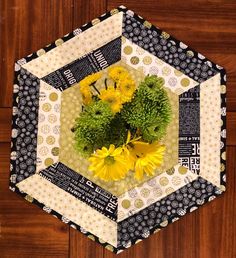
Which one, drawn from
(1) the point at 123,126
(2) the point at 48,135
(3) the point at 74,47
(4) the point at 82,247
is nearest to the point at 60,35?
(3) the point at 74,47

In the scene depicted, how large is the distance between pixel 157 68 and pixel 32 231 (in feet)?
1.30

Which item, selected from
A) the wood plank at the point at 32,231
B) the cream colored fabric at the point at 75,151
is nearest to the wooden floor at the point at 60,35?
the wood plank at the point at 32,231

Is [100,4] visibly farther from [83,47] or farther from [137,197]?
[137,197]

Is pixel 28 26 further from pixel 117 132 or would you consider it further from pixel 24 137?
pixel 117 132

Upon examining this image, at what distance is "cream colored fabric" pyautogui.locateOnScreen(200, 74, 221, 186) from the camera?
3.36 feet

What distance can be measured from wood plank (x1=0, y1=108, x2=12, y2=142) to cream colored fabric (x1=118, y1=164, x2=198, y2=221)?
25 cm

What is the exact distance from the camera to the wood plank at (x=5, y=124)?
101 centimetres

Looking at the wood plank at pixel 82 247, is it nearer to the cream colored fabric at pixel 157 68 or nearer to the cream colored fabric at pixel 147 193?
the cream colored fabric at pixel 147 193

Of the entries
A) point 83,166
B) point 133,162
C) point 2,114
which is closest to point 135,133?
point 133,162

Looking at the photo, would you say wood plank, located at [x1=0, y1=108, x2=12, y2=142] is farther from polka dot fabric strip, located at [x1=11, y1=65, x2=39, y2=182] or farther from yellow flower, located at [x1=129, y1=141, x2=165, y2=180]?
yellow flower, located at [x1=129, y1=141, x2=165, y2=180]

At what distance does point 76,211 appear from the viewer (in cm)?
101

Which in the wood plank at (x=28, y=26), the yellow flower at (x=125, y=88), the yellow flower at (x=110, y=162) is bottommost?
the yellow flower at (x=110, y=162)

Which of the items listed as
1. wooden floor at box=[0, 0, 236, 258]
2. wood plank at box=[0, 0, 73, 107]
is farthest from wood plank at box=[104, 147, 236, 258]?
wood plank at box=[0, 0, 73, 107]

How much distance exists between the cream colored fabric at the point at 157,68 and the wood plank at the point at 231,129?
9 cm
